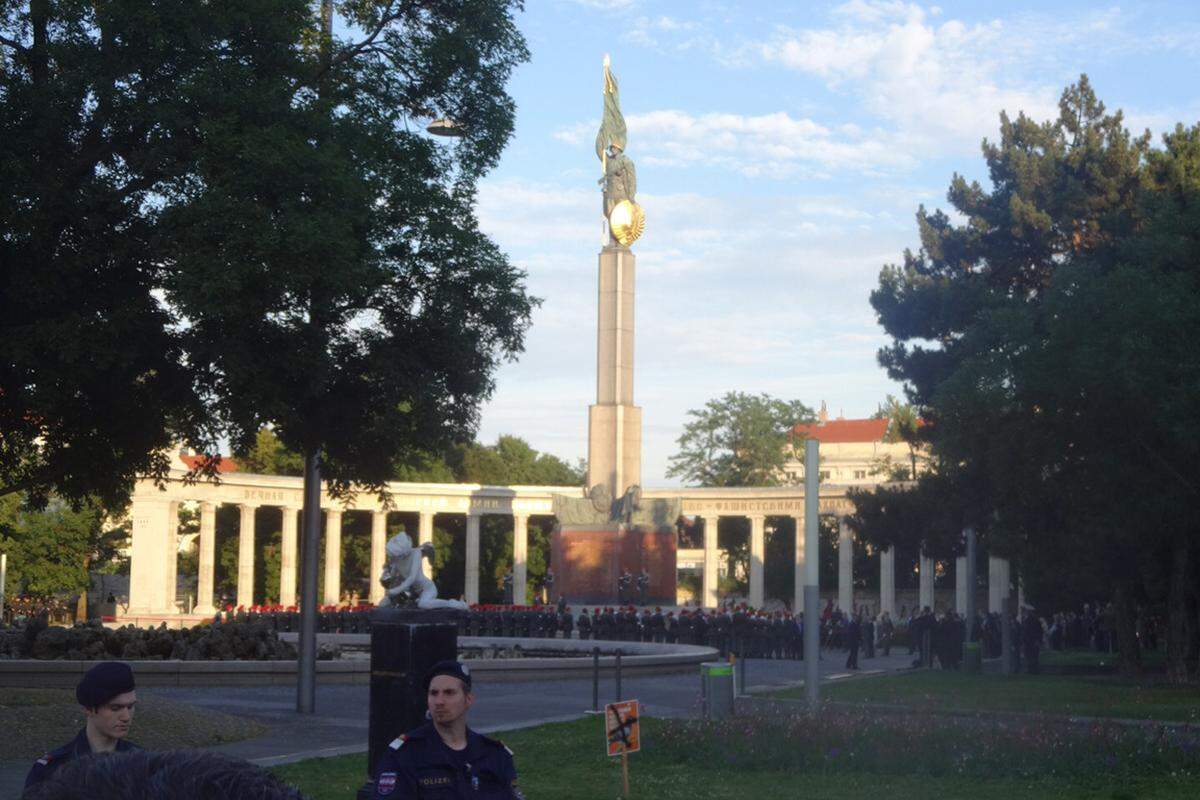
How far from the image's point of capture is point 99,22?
16109mm

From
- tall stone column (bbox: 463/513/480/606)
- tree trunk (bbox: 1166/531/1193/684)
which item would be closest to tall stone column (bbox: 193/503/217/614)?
tall stone column (bbox: 463/513/480/606)

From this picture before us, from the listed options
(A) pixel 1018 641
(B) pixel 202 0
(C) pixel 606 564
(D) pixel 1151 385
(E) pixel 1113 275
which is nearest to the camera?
(B) pixel 202 0

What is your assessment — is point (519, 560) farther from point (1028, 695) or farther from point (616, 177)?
point (1028, 695)

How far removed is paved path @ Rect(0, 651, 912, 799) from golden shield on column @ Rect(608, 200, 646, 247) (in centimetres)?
3260

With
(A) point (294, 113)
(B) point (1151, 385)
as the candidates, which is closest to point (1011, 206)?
(B) point (1151, 385)

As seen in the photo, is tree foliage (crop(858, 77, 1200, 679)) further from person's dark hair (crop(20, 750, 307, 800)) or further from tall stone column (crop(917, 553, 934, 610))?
person's dark hair (crop(20, 750, 307, 800))

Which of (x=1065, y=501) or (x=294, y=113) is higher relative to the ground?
(x=294, y=113)

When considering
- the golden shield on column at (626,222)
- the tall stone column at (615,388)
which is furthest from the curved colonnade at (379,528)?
the golden shield on column at (626,222)

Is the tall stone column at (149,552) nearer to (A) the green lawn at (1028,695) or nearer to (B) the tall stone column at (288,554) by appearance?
(B) the tall stone column at (288,554)

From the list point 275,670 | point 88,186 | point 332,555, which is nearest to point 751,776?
point 88,186

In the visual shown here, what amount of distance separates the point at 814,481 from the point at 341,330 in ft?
20.3

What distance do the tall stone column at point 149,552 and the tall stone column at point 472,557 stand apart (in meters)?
15.3

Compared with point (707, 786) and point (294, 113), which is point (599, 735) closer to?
point (707, 786)

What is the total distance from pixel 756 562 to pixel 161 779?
7220cm
